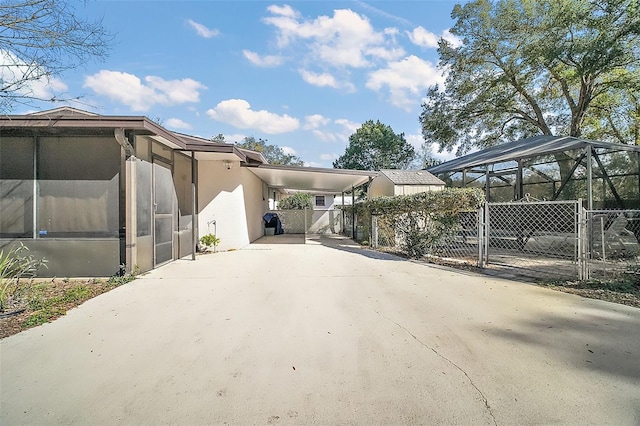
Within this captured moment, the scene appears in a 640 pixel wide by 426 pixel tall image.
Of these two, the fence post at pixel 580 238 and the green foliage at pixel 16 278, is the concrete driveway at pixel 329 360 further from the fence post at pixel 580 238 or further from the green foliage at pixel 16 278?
the fence post at pixel 580 238

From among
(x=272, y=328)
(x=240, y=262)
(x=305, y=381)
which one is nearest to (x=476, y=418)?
(x=305, y=381)

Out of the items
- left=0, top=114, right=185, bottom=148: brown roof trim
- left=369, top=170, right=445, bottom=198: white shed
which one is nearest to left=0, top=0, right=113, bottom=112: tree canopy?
A: left=0, top=114, right=185, bottom=148: brown roof trim

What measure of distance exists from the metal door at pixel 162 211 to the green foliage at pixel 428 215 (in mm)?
6050

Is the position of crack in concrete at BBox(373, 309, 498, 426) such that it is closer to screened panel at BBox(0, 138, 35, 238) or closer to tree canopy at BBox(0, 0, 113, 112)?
tree canopy at BBox(0, 0, 113, 112)

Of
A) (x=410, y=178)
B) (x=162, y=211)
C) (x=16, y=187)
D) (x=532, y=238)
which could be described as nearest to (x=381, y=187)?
(x=410, y=178)

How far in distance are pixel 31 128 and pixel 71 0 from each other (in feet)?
9.08

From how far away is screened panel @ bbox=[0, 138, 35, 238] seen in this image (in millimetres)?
6043

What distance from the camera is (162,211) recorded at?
7.49 m

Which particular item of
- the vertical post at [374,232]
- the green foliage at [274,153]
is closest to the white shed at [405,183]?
the vertical post at [374,232]

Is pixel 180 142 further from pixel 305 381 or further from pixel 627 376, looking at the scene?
pixel 627 376

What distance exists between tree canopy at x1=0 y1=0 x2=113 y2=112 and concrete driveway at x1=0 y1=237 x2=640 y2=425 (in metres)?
2.96

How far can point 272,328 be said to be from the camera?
3729 mm

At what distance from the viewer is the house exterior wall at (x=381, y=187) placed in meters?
14.4

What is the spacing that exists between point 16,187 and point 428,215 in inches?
342
